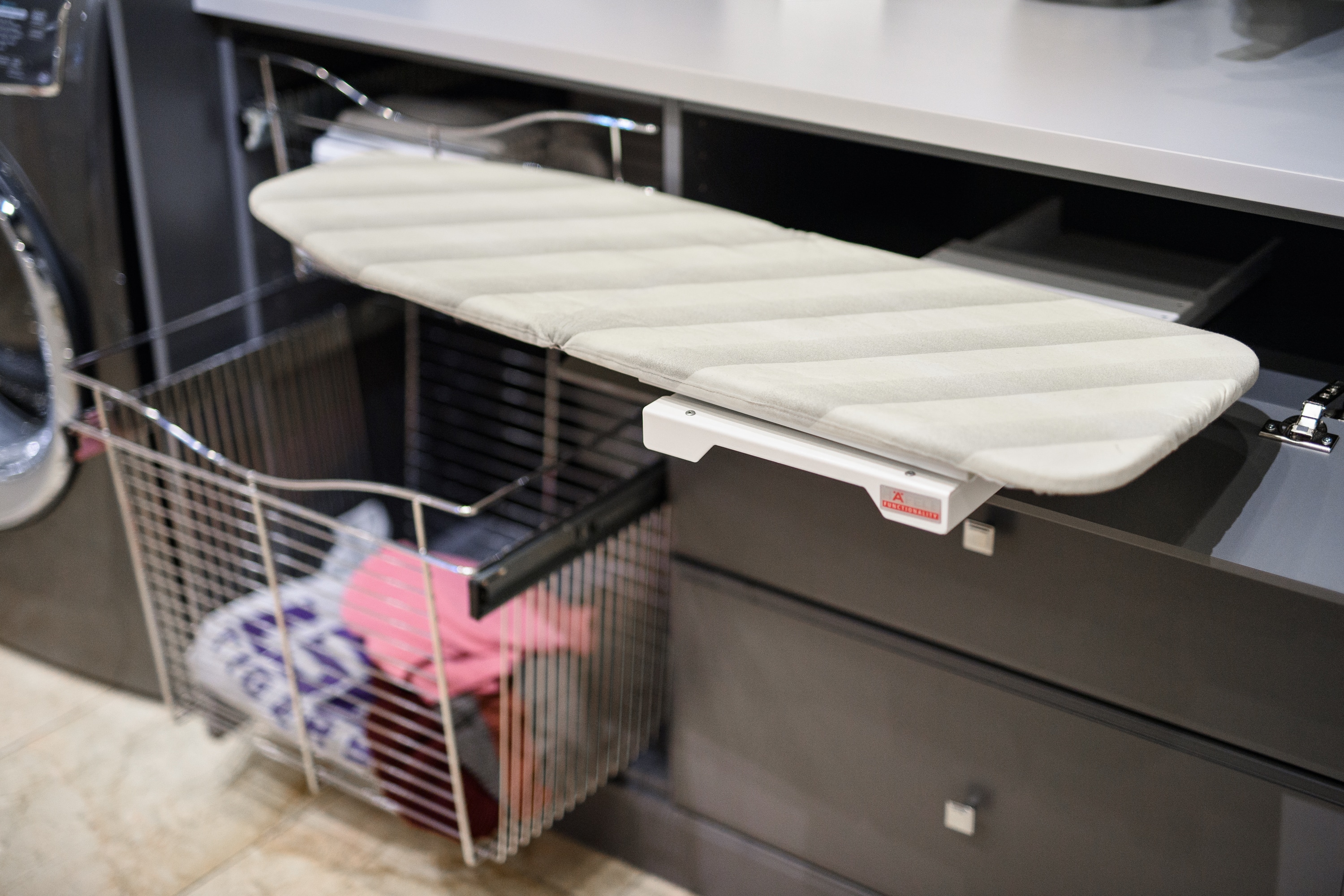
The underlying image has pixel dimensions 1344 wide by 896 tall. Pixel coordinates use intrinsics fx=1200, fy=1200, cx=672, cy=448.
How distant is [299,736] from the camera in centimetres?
125

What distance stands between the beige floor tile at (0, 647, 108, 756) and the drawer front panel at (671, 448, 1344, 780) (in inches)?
37.9

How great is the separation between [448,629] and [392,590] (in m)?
0.10

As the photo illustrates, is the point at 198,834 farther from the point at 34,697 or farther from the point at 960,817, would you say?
the point at 960,817

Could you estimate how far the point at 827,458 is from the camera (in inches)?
29.9

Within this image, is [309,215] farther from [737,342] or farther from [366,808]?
[366,808]

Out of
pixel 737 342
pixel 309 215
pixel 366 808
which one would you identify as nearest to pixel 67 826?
pixel 366 808

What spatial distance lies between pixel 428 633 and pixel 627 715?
0.23m

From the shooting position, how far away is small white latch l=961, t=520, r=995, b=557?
3.17 ft

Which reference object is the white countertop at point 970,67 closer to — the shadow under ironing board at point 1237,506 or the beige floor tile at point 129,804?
the shadow under ironing board at point 1237,506

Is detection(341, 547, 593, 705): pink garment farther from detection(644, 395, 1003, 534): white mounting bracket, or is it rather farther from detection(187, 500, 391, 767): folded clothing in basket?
detection(644, 395, 1003, 534): white mounting bracket

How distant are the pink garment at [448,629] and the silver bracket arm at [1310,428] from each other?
628 millimetres

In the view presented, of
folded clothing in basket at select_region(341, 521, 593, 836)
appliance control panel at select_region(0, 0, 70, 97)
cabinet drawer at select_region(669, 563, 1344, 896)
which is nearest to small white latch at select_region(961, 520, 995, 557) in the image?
cabinet drawer at select_region(669, 563, 1344, 896)

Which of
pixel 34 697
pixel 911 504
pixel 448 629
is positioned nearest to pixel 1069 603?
pixel 911 504

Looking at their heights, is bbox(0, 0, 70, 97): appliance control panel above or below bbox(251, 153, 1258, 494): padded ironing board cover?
above
